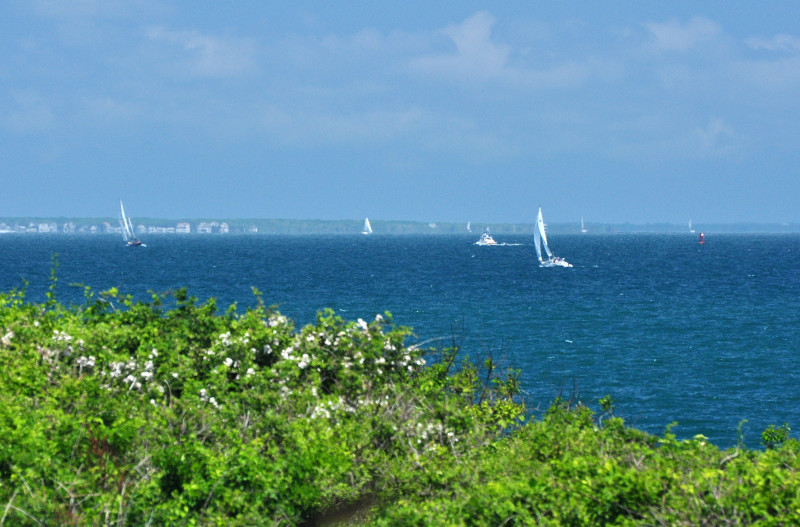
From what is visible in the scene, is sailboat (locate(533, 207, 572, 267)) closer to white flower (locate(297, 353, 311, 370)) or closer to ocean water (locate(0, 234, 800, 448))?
ocean water (locate(0, 234, 800, 448))

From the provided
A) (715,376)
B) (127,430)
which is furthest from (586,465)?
(715,376)

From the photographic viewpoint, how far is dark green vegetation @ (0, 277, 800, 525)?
287 inches

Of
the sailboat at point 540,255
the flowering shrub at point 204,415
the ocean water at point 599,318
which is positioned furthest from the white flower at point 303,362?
the sailboat at point 540,255

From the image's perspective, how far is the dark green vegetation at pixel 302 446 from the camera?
23.9 ft

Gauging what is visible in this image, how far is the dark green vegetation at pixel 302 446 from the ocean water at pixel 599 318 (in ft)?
6.40

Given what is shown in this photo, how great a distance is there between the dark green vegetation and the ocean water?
1949 millimetres

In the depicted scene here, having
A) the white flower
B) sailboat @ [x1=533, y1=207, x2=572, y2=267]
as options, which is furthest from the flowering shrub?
sailboat @ [x1=533, y1=207, x2=572, y2=267]

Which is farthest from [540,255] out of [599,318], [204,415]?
[204,415]

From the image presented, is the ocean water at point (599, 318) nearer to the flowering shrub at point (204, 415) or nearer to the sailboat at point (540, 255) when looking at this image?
the flowering shrub at point (204, 415)

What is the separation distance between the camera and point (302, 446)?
27.4 feet

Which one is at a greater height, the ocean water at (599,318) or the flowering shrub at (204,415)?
the flowering shrub at (204,415)

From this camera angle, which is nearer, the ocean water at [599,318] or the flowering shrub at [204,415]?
the flowering shrub at [204,415]

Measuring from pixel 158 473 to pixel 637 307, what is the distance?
48.3 m

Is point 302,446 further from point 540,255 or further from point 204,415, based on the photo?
point 540,255
